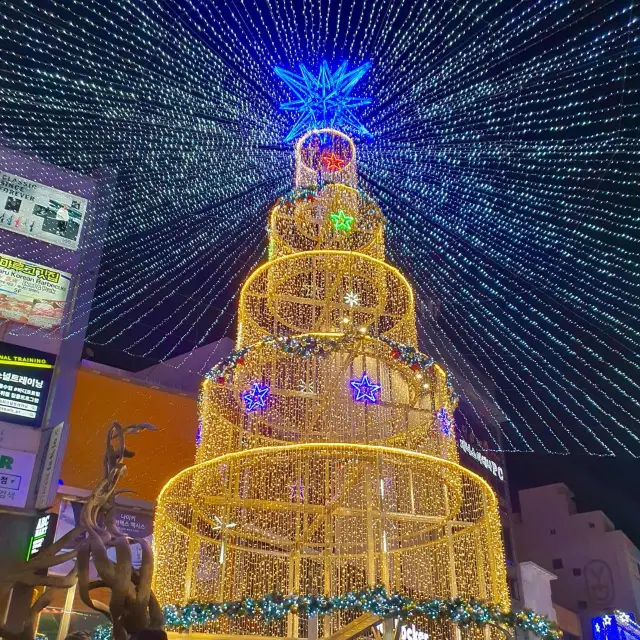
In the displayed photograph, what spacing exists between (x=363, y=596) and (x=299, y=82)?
819 cm

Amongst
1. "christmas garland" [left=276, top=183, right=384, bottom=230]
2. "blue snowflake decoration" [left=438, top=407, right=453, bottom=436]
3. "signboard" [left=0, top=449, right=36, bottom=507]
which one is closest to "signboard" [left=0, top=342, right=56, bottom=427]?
"signboard" [left=0, top=449, right=36, bottom=507]

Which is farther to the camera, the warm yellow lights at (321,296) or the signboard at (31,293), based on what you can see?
the signboard at (31,293)

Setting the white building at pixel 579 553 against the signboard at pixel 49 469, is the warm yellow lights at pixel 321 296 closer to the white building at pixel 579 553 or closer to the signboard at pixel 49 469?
the signboard at pixel 49 469

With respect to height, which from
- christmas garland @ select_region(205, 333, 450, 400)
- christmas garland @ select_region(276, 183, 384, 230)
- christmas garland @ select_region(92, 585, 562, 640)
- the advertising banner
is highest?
christmas garland @ select_region(276, 183, 384, 230)

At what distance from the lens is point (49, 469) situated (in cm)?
1371

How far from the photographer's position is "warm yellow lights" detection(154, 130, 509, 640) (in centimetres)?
893

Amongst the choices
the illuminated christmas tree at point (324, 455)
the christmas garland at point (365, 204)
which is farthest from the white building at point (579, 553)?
the christmas garland at point (365, 204)

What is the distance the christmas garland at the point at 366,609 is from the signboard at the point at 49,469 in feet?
23.1

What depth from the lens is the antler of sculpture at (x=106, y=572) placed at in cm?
539

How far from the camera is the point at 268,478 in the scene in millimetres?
10625

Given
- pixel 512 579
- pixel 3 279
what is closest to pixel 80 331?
Result: pixel 3 279

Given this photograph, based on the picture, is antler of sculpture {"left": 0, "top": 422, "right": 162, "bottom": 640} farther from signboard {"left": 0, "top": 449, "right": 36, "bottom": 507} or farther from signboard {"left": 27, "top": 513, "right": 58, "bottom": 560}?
signboard {"left": 0, "top": 449, "right": 36, "bottom": 507}

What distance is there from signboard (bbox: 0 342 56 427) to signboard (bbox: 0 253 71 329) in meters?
0.80

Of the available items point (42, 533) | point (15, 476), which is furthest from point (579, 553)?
point (15, 476)
